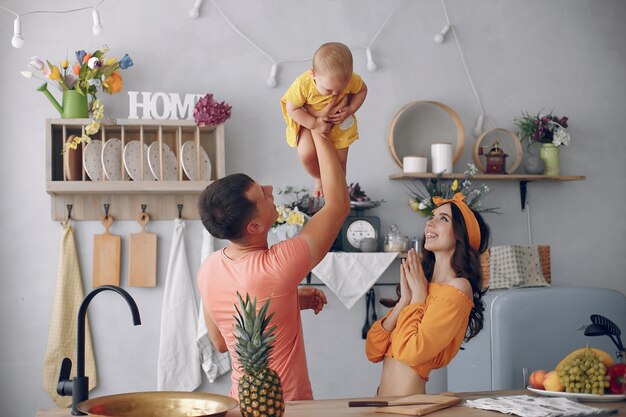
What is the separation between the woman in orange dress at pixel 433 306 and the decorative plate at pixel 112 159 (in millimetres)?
1729

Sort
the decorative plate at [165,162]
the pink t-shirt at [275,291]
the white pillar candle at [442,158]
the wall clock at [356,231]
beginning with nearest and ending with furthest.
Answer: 1. the pink t-shirt at [275,291]
2. the decorative plate at [165,162]
3. the wall clock at [356,231]
4. the white pillar candle at [442,158]

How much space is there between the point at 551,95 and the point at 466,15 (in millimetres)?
736

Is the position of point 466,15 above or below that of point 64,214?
above

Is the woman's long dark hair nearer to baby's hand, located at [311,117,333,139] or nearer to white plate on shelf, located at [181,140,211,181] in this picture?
baby's hand, located at [311,117,333,139]

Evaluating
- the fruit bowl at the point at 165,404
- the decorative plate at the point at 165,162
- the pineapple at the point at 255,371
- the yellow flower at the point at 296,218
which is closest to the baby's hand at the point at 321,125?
the pineapple at the point at 255,371

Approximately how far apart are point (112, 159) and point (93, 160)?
3.6 inches

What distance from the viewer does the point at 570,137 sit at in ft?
16.2

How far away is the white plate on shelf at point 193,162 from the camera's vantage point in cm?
411

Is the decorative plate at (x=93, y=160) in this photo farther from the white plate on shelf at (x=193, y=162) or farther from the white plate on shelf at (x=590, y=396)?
the white plate on shelf at (x=590, y=396)

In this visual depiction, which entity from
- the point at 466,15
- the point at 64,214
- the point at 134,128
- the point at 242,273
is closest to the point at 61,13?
the point at 134,128

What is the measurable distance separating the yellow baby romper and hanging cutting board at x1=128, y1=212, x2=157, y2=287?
6.71 ft

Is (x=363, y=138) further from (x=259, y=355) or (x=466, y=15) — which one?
(x=259, y=355)

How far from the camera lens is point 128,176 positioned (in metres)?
4.14

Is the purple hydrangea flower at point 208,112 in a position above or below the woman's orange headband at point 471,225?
above
